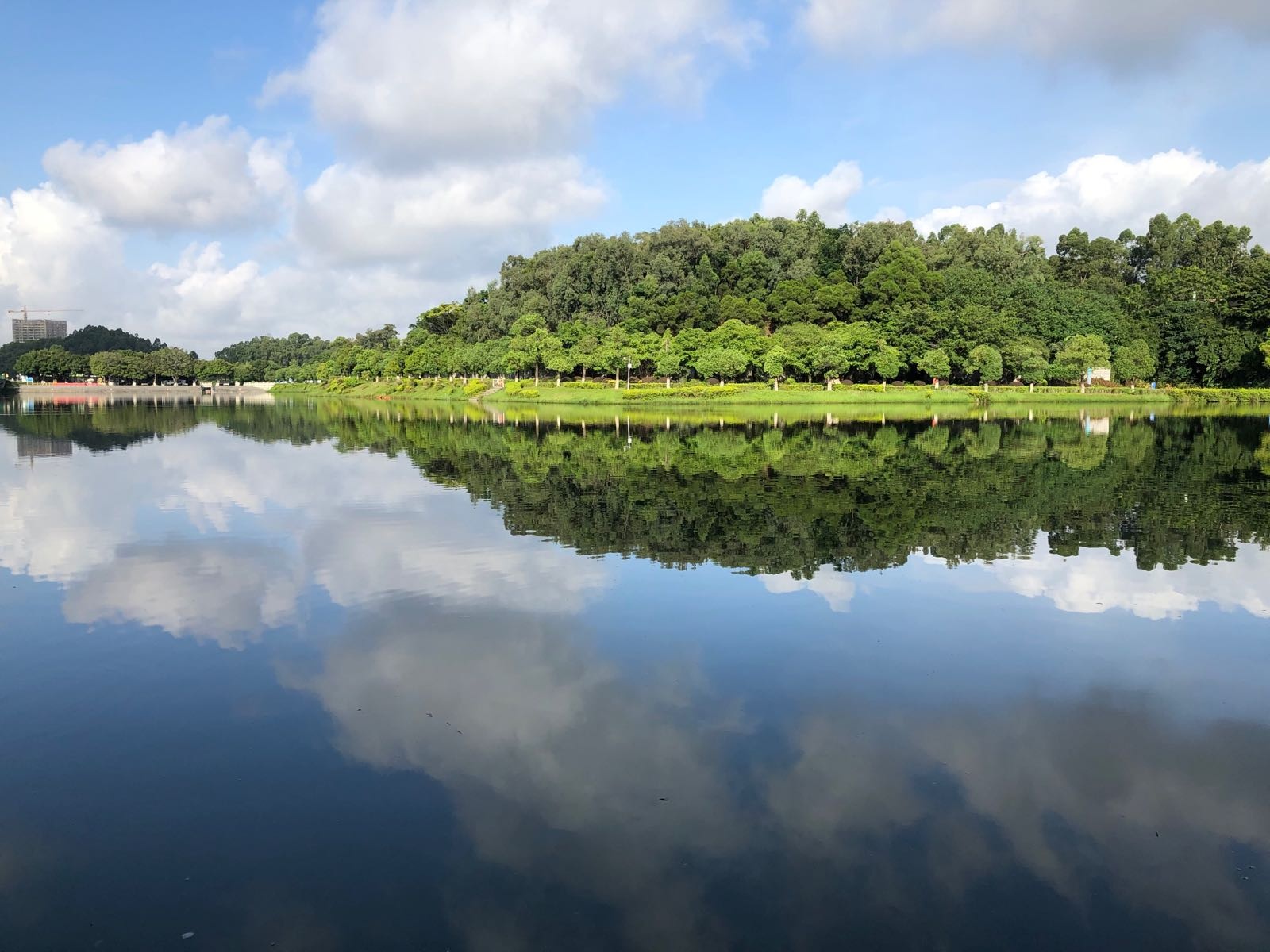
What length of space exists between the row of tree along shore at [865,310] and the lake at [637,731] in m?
54.9

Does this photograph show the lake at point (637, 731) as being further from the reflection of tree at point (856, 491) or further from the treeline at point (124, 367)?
the treeline at point (124, 367)

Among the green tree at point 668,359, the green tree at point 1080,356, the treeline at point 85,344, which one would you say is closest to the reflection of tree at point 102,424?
the green tree at point 668,359

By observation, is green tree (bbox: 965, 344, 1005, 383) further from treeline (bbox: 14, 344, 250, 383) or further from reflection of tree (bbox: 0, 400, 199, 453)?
treeline (bbox: 14, 344, 250, 383)

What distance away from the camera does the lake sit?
5008 mm

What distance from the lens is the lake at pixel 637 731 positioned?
5.01 metres

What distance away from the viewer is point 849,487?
2092 centimetres

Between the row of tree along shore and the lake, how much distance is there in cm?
5489

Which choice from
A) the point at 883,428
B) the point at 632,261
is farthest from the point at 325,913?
the point at 632,261

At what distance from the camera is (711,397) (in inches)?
2480

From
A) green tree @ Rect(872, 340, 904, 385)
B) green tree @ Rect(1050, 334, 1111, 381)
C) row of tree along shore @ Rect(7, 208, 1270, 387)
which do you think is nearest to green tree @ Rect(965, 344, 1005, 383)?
row of tree along shore @ Rect(7, 208, 1270, 387)

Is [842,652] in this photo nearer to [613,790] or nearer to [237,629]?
[613,790]

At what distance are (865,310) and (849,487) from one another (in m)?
62.5

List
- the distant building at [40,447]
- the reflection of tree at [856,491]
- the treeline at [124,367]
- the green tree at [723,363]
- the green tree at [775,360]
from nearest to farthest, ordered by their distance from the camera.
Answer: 1. the reflection of tree at [856,491]
2. the distant building at [40,447]
3. the green tree at [775,360]
4. the green tree at [723,363]
5. the treeline at [124,367]

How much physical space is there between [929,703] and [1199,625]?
4.93 meters
